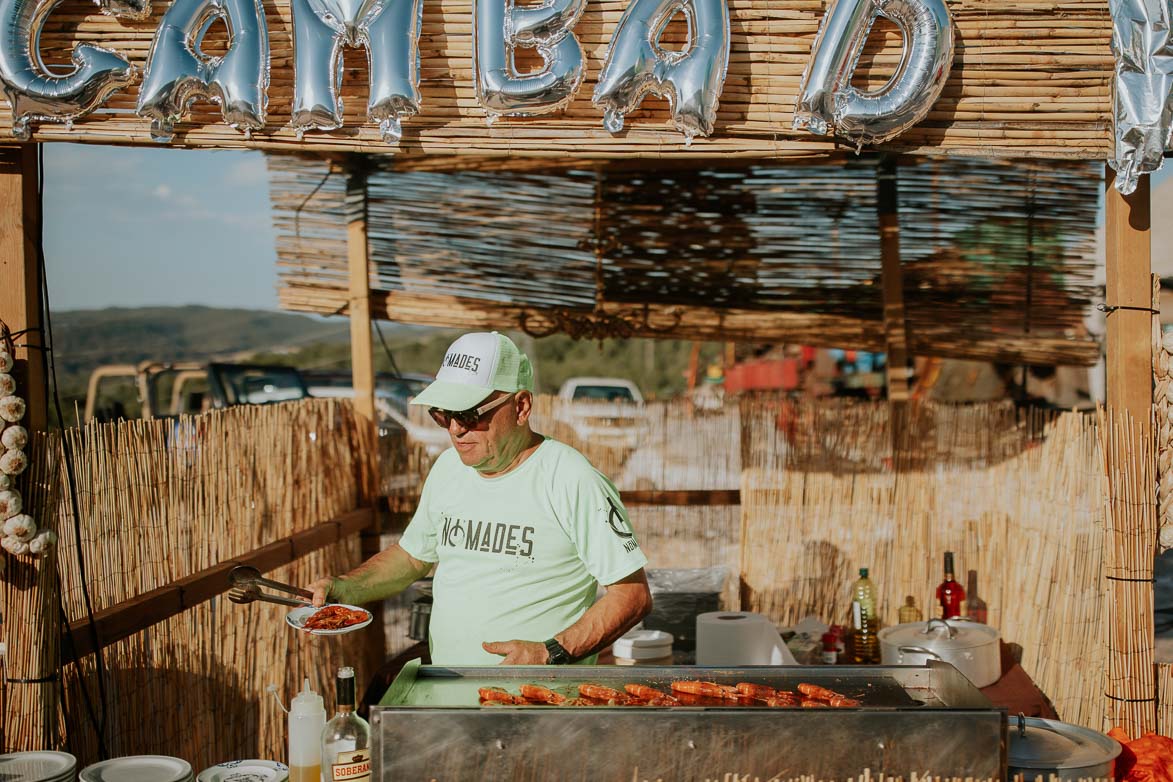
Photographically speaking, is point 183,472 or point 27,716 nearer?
point 27,716

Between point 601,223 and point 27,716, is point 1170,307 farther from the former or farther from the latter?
point 27,716

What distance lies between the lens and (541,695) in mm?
2865

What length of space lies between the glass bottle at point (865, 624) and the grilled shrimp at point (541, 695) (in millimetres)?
2841

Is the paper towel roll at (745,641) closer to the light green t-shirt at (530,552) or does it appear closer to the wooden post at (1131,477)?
the wooden post at (1131,477)

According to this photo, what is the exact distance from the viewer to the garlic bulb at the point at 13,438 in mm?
3324

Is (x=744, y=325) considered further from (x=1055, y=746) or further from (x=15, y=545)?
(x=15, y=545)

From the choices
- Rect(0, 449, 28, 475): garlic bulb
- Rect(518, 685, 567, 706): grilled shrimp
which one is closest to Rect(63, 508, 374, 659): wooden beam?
Rect(0, 449, 28, 475): garlic bulb

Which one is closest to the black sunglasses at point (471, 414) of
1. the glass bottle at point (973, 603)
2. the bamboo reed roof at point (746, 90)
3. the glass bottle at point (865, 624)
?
the bamboo reed roof at point (746, 90)

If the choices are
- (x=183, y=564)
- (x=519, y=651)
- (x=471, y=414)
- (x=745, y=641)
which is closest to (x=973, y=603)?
(x=745, y=641)

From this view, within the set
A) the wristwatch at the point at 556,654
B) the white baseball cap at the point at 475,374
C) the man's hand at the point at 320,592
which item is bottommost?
the wristwatch at the point at 556,654

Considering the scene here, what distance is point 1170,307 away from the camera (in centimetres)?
1225

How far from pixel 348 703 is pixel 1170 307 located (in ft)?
39.2

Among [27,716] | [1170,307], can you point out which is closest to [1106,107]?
[27,716]

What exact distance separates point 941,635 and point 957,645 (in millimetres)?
82
